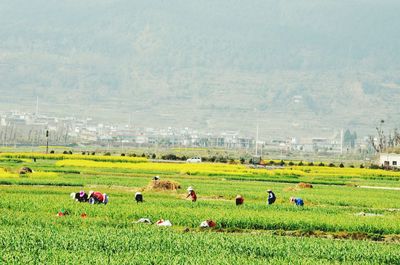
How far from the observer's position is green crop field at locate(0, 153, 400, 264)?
22.6 m

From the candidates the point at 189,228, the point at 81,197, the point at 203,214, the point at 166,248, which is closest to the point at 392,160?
the point at 81,197

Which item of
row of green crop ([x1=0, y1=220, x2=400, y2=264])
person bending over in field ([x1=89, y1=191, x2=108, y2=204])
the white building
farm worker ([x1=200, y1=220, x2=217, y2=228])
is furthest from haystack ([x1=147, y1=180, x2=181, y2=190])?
the white building

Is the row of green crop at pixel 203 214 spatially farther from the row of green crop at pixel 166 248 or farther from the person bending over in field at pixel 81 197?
the row of green crop at pixel 166 248

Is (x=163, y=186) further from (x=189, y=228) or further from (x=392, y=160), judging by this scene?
(x=392, y=160)

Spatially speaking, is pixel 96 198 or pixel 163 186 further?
pixel 163 186

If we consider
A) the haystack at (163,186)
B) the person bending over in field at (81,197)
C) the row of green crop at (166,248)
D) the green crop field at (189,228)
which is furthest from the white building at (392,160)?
the row of green crop at (166,248)

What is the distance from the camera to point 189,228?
96.7ft

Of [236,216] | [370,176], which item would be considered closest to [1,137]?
[370,176]

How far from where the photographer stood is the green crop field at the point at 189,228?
74.1 feet

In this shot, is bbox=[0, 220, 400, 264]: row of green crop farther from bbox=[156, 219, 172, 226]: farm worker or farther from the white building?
the white building

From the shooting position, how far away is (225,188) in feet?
169

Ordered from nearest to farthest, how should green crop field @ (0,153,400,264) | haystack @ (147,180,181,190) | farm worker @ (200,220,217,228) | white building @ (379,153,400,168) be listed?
green crop field @ (0,153,400,264) → farm worker @ (200,220,217,228) → haystack @ (147,180,181,190) → white building @ (379,153,400,168)

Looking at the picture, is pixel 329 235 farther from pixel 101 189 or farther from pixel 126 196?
pixel 101 189

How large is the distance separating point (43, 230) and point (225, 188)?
26787 mm
